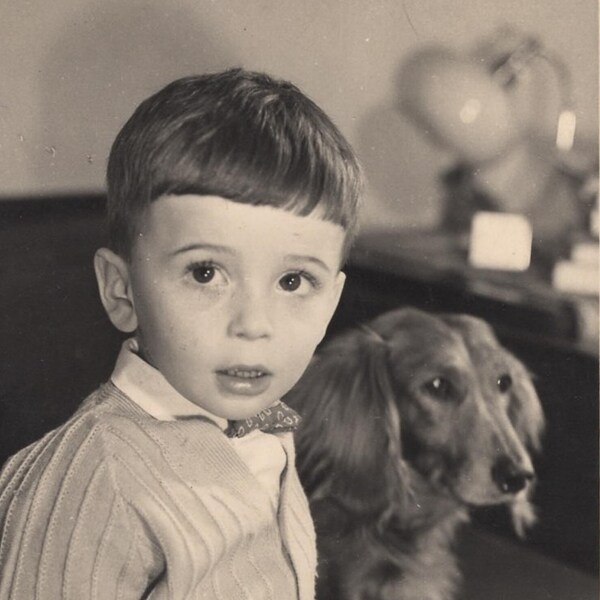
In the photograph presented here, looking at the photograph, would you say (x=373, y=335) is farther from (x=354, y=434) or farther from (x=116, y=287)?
(x=116, y=287)

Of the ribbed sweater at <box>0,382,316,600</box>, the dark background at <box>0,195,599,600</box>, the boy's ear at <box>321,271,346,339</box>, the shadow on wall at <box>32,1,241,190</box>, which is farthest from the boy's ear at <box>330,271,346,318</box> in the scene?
the shadow on wall at <box>32,1,241,190</box>

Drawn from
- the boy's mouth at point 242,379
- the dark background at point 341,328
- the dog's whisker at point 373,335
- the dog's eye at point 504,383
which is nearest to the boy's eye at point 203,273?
the boy's mouth at point 242,379

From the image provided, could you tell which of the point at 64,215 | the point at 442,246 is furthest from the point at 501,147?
the point at 64,215

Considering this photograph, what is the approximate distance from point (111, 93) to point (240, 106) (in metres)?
0.27

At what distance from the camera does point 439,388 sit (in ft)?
4.32

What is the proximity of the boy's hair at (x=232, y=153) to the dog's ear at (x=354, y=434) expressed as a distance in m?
0.30

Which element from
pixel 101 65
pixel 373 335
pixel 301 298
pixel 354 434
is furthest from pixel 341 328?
pixel 101 65

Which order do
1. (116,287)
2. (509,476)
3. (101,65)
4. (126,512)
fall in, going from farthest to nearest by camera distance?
(509,476) < (101,65) < (116,287) < (126,512)

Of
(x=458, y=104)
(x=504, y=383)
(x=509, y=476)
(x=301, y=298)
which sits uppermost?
(x=458, y=104)

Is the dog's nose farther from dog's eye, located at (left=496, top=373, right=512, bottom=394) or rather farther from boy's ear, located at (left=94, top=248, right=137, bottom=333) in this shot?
boy's ear, located at (left=94, top=248, right=137, bottom=333)

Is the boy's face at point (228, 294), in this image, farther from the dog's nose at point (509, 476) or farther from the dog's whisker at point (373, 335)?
the dog's nose at point (509, 476)

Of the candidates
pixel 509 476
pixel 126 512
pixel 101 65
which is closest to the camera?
pixel 126 512

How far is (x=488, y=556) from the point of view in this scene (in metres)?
1.34

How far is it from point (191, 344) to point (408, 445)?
0.44m
